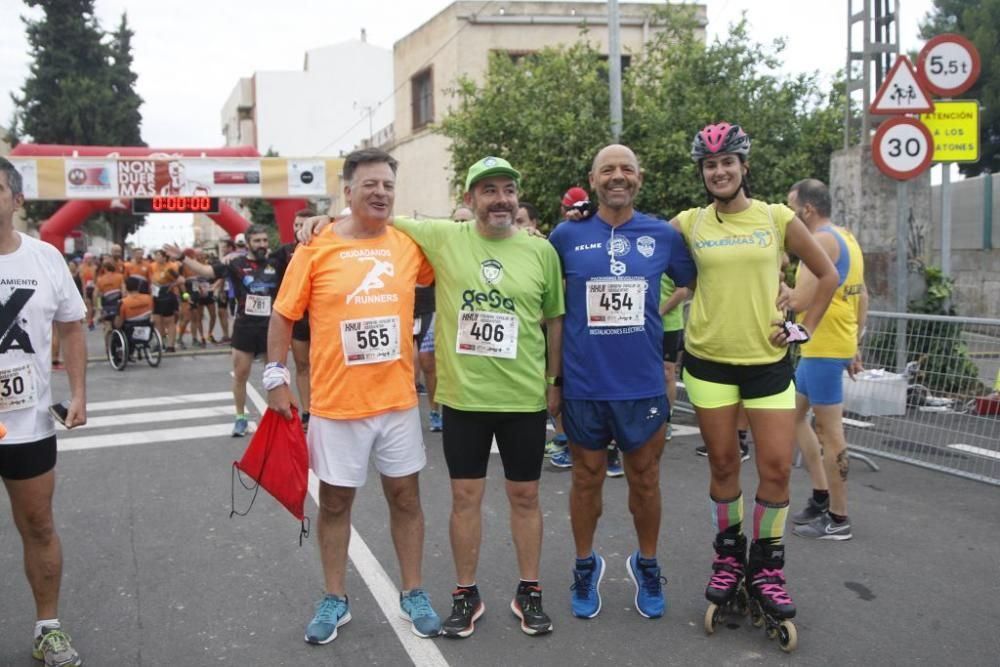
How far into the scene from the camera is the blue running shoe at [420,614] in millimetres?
3857

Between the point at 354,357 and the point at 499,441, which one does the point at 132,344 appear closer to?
the point at 354,357

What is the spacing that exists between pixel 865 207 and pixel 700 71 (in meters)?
3.12

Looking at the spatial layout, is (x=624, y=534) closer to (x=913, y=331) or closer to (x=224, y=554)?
(x=224, y=554)

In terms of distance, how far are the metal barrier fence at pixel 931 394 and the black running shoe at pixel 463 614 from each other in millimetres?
4005

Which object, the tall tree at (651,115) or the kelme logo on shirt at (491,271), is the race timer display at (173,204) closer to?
the tall tree at (651,115)

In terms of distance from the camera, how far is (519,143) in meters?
12.7

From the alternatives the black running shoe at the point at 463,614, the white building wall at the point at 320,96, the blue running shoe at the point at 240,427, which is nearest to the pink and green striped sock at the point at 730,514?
the black running shoe at the point at 463,614

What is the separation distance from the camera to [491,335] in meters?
3.82

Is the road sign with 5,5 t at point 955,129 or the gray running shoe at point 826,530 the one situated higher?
the road sign with 5,5 t at point 955,129

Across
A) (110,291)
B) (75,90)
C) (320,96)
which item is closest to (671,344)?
(110,291)

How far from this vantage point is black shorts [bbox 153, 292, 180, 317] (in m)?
16.1

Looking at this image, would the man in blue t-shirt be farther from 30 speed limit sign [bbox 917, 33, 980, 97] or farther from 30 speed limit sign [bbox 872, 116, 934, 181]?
30 speed limit sign [bbox 917, 33, 980, 97]

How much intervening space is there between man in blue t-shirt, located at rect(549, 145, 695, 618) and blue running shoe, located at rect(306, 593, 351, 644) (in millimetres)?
1056

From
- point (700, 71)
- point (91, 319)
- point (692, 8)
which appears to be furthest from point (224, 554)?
point (91, 319)
